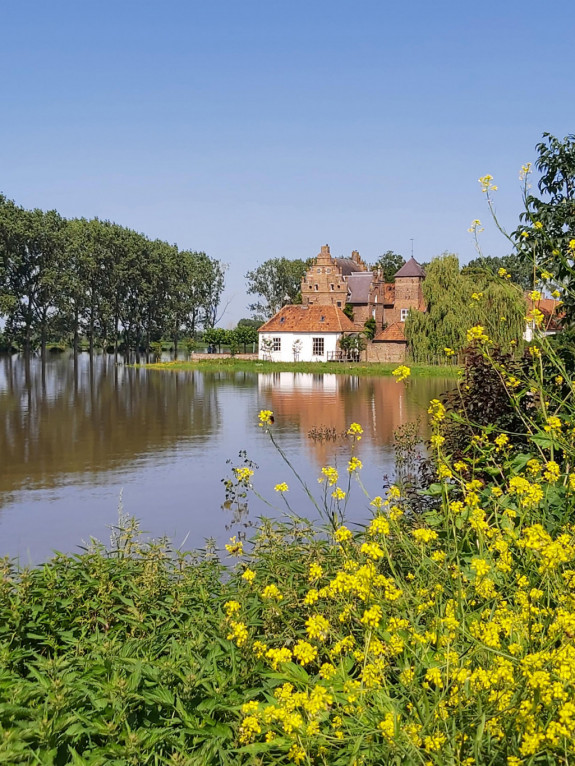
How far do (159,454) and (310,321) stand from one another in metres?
50.6

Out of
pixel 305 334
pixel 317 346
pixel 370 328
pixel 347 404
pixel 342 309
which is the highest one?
pixel 342 309

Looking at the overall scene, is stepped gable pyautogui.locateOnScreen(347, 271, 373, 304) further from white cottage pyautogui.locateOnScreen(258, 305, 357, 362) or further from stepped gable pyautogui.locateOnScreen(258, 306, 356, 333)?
white cottage pyautogui.locateOnScreen(258, 305, 357, 362)

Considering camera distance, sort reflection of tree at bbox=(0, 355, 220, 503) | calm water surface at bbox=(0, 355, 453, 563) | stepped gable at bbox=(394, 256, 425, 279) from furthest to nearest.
Result: 1. stepped gable at bbox=(394, 256, 425, 279)
2. reflection of tree at bbox=(0, 355, 220, 503)
3. calm water surface at bbox=(0, 355, 453, 563)

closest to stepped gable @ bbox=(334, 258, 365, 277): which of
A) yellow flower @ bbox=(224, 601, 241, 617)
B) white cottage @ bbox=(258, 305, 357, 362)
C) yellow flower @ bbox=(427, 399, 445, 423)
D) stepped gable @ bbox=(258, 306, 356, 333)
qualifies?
stepped gable @ bbox=(258, 306, 356, 333)

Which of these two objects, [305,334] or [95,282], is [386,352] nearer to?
[305,334]

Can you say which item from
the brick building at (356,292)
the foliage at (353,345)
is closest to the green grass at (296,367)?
the foliage at (353,345)

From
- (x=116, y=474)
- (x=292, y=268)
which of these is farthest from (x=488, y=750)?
(x=292, y=268)

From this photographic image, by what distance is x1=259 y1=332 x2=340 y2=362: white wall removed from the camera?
65625 millimetres

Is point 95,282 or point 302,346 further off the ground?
point 95,282

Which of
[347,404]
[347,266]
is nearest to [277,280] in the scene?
[347,266]

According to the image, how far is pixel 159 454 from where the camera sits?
16.6 meters

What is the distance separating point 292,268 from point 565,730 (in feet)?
319

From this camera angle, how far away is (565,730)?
2240mm

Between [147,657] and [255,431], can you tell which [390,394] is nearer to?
[255,431]
